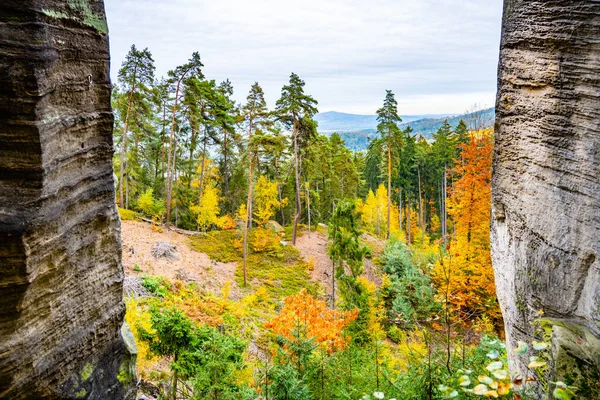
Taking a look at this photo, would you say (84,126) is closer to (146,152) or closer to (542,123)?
(542,123)

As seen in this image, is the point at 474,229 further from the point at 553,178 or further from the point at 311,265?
the point at 553,178

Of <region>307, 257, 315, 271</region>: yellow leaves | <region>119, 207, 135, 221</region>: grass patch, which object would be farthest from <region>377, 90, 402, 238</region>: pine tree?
<region>119, 207, 135, 221</region>: grass patch

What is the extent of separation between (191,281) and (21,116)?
1524 cm

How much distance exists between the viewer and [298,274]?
77.3 ft

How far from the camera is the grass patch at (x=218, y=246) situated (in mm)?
23419

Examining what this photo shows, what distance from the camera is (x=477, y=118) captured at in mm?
16266

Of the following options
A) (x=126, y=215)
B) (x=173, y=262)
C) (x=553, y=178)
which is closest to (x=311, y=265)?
(x=173, y=262)

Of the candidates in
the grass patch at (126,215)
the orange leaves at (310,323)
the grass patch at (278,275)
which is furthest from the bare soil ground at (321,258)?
the grass patch at (126,215)

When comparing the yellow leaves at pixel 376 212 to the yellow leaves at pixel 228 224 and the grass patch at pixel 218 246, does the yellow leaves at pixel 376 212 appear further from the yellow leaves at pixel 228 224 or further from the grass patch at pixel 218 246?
the grass patch at pixel 218 246

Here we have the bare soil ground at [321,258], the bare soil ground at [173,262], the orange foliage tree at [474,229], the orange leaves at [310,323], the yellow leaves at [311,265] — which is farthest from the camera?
the yellow leaves at [311,265]

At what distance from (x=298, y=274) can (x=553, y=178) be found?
20.2 meters

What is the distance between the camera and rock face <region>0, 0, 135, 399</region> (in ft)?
10.1

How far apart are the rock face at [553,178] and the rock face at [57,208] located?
15.5 feet

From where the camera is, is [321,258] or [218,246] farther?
[321,258]
